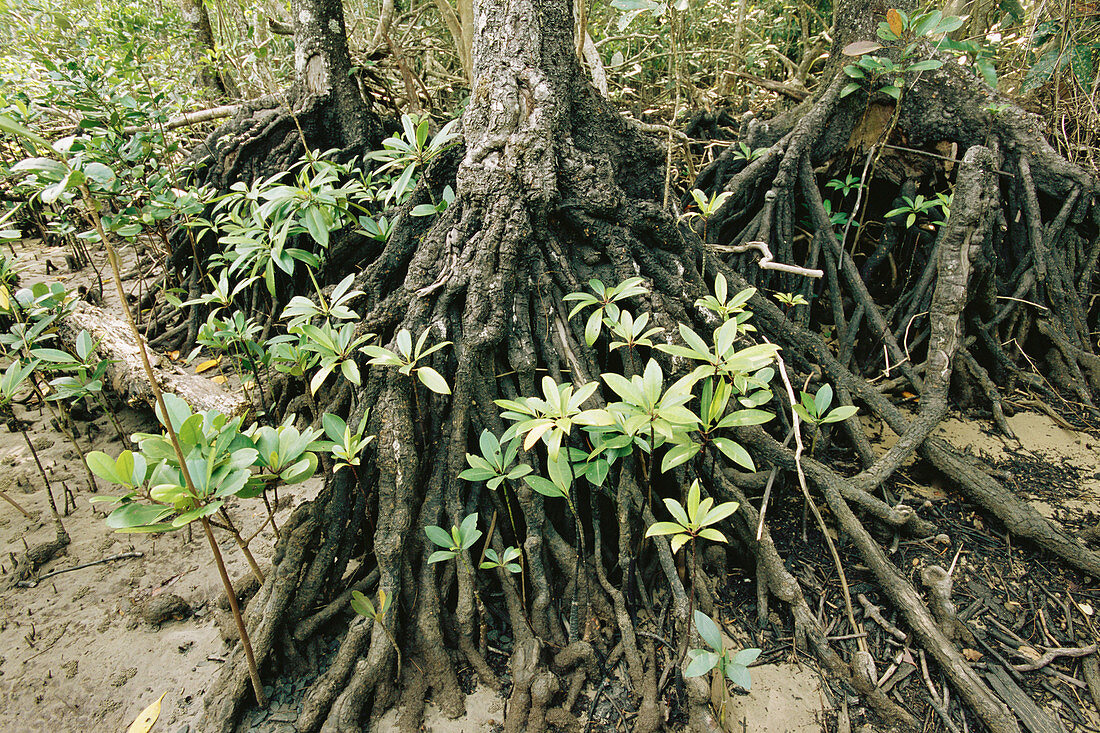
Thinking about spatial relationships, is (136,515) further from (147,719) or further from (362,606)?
(147,719)

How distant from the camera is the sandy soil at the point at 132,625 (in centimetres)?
167

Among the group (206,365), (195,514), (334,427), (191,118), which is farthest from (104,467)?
(191,118)

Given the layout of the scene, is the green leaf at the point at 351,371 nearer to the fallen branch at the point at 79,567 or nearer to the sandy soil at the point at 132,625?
the sandy soil at the point at 132,625

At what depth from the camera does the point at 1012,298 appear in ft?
10.0

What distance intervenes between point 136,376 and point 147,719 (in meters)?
1.96

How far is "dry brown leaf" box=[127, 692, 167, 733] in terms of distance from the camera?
163 cm

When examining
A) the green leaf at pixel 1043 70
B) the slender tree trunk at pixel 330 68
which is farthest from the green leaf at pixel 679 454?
the green leaf at pixel 1043 70

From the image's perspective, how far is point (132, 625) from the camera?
1991 millimetres

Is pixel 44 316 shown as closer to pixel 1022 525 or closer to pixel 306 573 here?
pixel 306 573

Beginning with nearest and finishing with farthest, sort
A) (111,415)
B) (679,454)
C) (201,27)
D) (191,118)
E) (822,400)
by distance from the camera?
(679,454)
(822,400)
(111,415)
(191,118)
(201,27)

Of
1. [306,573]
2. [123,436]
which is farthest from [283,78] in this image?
[306,573]

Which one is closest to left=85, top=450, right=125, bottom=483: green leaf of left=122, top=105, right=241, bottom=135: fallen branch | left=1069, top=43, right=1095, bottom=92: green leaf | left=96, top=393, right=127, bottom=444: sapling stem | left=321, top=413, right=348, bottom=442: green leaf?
left=321, top=413, right=348, bottom=442: green leaf

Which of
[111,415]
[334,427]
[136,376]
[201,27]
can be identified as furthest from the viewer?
[201,27]

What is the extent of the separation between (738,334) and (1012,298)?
6.78ft
